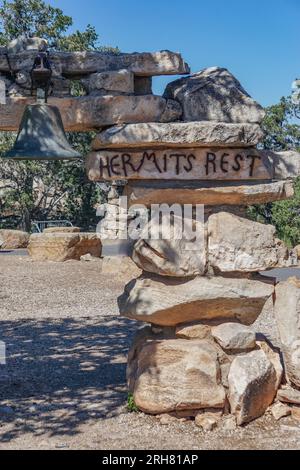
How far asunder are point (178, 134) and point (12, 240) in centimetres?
1506

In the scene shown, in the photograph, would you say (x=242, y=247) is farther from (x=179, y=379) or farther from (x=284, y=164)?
(x=179, y=379)

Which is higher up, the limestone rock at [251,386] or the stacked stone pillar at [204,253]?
the stacked stone pillar at [204,253]

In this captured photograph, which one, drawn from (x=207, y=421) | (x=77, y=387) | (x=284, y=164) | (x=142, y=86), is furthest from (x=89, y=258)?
(x=207, y=421)

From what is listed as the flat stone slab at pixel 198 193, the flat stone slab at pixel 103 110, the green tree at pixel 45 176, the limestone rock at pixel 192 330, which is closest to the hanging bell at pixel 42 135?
the flat stone slab at pixel 103 110

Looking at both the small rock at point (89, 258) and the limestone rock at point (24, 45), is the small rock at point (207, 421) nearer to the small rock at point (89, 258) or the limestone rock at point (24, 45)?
the limestone rock at point (24, 45)

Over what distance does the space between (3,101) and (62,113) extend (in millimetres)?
486

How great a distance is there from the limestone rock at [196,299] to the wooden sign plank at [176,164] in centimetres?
84

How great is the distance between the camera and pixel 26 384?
245 inches

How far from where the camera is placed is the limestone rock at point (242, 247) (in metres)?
5.14

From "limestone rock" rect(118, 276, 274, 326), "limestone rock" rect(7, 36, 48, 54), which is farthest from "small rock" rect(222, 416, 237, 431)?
"limestone rock" rect(7, 36, 48, 54)

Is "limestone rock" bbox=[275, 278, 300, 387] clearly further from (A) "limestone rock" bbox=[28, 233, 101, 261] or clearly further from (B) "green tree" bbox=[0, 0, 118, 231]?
(B) "green tree" bbox=[0, 0, 118, 231]

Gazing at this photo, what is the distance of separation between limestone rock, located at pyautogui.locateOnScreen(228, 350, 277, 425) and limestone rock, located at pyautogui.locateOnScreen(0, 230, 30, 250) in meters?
15.1

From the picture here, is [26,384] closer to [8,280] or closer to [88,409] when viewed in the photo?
[88,409]

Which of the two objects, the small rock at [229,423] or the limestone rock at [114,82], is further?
the limestone rock at [114,82]
